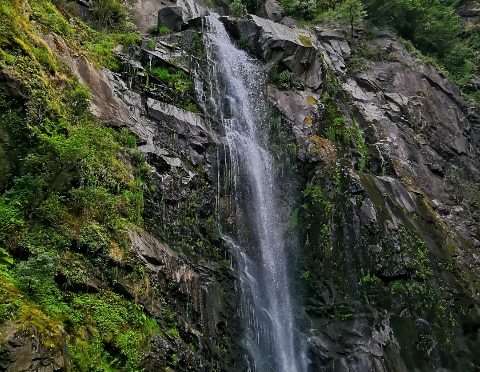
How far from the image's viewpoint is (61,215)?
8.69 metres

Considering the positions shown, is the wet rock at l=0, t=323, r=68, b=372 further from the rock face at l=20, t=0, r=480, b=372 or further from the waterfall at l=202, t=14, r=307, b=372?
the waterfall at l=202, t=14, r=307, b=372

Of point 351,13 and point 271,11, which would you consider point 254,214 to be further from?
point 271,11

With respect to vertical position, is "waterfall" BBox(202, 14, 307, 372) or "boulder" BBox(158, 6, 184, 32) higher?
"boulder" BBox(158, 6, 184, 32)

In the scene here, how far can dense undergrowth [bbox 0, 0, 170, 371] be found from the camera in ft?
22.6

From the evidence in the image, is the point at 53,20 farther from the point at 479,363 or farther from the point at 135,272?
the point at 479,363

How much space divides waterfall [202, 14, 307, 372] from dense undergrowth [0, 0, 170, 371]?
13.1 ft

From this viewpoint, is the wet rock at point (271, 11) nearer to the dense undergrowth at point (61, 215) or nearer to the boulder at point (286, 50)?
the boulder at point (286, 50)

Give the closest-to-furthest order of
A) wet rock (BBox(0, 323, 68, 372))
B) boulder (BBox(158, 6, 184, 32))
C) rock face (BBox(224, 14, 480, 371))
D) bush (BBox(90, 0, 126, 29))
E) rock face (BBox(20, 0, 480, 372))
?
wet rock (BBox(0, 323, 68, 372)), rock face (BBox(20, 0, 480, 372)), rock face (BBox(224, 14, 480, 371)), bush (BBox(90, 0, 126, 29)), boulder (BBox(158, 6, 184, 32))

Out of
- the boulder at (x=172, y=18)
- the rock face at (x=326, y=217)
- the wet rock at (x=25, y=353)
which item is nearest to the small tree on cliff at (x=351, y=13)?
the rock face at (x=326, y=217)

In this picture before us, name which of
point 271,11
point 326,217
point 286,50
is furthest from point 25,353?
point 271,11

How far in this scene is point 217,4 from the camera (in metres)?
27.2

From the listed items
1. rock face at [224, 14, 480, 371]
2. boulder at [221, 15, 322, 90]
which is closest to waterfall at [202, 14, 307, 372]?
rock face at [224, 14, 480, 371]

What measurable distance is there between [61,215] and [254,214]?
23.9 ft

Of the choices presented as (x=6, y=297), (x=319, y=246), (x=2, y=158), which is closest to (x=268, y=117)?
(x=319, y=246)
